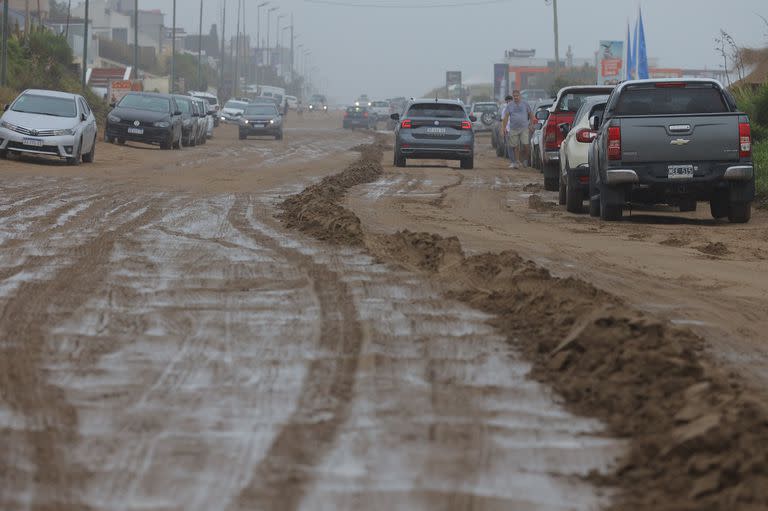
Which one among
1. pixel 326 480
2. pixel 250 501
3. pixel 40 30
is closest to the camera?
pixel 250 501

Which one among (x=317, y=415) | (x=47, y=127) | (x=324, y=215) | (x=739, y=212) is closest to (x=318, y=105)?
(x=47, y=127)

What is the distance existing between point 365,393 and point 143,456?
4.56ft

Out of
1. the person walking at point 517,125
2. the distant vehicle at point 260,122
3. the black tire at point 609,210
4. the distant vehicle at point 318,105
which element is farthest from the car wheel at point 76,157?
the distant vehicle at point 318,105

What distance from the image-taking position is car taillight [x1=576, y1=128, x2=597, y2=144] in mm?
18203

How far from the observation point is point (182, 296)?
898 cm

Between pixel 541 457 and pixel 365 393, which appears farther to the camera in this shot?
pixel 365 393

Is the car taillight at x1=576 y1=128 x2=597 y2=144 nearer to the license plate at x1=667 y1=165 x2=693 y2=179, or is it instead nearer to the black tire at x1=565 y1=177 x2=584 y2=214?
the black tire at x1=565 y1=177 x2=584 y2=214

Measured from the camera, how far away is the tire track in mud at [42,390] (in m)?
4.46

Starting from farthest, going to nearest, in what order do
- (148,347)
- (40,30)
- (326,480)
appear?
(40,30) < (148,347) < (326,480)

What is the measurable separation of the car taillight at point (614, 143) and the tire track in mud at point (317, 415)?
700 cm

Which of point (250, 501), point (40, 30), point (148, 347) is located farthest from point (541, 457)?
point (40, 30)

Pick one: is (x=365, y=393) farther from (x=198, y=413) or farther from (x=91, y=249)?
(x=91, y=249)

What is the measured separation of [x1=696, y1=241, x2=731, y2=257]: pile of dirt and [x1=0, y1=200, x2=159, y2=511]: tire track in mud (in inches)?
210

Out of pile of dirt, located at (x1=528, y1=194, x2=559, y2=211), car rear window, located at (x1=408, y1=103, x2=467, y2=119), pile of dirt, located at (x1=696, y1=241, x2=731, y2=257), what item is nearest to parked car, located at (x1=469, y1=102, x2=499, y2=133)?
car rear window, located at (x1=408, y1=103, x2=467, y2=119)
